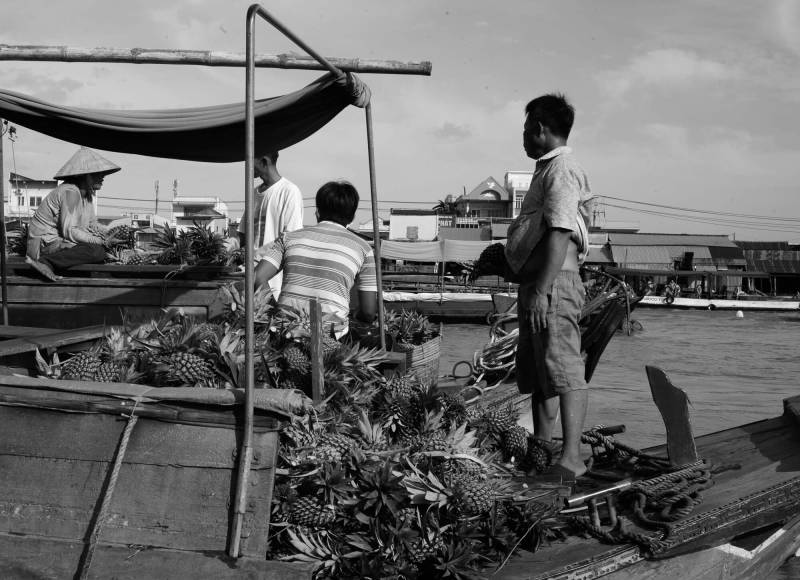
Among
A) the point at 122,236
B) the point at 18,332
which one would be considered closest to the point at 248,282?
the point at 18,332

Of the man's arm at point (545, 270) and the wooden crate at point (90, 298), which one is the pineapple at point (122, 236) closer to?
the wooden crate at point (90, 298)

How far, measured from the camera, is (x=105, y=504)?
2.12 m

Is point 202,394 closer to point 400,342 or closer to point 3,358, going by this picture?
point 3,358

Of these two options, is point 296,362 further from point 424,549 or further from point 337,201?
point 337,201

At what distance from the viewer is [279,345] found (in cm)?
315

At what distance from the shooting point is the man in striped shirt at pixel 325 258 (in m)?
3.66

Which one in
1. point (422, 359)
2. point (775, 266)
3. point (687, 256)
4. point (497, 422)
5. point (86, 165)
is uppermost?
point (687, 256)

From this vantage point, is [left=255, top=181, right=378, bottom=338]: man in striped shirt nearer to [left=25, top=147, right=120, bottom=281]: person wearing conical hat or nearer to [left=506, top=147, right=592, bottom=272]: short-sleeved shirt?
[left=506, top=147, right=592, bottom=272]: short-sleeved shirt

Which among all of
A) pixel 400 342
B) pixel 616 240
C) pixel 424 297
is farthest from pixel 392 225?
pixel 400 342

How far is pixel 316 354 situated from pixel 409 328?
7.32 ft

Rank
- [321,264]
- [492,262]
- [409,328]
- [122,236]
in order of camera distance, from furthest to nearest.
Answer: [122,236], [409,328], [321,264], [492,262]

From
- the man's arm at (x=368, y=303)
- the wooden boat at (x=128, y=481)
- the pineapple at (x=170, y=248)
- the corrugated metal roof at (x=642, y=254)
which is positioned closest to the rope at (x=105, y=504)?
the wooden boat at (x=128, y=481)

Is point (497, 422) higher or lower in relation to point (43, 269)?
lower

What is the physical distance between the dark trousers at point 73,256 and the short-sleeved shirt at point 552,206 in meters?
4.13
